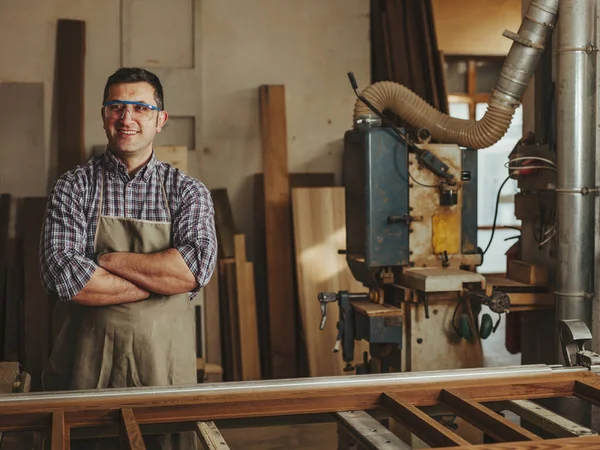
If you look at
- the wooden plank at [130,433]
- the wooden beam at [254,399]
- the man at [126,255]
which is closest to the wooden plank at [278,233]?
the man at [126,255]

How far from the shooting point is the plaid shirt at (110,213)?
2062 mm

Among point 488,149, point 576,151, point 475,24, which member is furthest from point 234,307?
point 488,149

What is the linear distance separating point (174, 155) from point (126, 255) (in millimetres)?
2374

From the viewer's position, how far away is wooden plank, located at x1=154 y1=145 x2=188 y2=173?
14.5ft

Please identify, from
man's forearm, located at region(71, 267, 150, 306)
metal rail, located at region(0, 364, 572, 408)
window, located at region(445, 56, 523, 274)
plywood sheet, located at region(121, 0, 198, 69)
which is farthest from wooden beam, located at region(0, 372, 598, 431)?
window, located at region(445, 56, 523, 274)

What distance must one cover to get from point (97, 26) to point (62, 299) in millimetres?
2969

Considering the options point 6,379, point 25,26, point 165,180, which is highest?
point 25,26

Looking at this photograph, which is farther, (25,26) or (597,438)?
(25,26)

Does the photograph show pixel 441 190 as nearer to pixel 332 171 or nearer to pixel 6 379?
pixel 332 171

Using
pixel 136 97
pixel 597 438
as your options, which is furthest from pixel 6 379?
pixel 597 438

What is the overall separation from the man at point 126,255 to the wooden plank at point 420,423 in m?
0.72

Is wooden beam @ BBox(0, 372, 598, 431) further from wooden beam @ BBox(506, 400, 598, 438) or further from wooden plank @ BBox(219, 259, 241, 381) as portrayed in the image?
wooden plank @ BBox(219, 259, 241, 381)

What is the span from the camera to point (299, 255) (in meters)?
4.64

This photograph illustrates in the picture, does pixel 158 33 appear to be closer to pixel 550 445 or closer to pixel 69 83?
pixel 69 83
